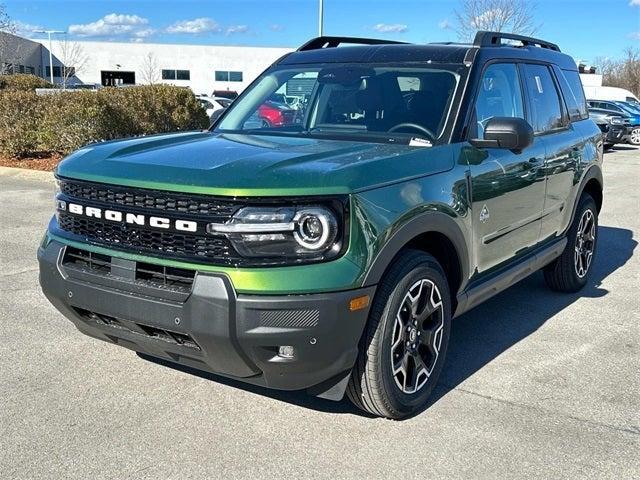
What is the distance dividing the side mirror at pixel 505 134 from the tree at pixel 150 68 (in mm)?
67500

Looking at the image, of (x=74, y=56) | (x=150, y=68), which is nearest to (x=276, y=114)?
(x=150, y=68)

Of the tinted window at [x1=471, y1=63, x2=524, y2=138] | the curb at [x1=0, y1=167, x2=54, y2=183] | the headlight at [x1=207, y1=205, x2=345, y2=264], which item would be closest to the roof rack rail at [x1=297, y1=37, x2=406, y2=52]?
the tinted window at [x1=471, y1=63, x2=524, y2=138]

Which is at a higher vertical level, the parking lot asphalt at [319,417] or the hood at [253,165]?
the hood at [253,165]

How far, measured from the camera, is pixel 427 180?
3.59 m

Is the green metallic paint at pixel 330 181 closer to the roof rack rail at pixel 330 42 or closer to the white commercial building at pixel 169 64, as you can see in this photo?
the roof rack rail at pixel 330 42

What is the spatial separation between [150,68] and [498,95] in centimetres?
6759

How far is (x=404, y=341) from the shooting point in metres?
3.58

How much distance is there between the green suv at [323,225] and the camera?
298 centimetres

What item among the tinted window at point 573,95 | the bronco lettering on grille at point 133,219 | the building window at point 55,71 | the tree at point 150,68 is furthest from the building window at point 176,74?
the bronco lettering on grille at point 133,219

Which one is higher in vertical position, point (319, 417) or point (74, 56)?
point (74, 56)

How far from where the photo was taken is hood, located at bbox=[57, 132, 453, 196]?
3.01 m

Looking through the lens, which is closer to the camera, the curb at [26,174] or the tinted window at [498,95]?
the tinted window at [498,95]

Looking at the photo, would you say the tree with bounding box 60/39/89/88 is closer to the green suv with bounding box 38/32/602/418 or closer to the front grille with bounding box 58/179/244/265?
the green suv with bounding box 38/32/602/418

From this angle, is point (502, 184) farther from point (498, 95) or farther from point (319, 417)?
point (319, 417)
